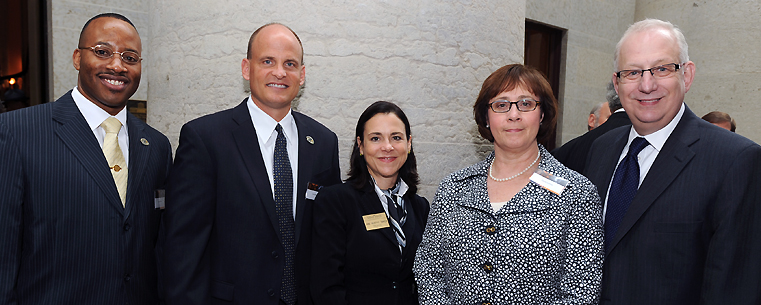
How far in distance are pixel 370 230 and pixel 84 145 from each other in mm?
1126

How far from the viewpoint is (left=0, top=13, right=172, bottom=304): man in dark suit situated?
1.57m

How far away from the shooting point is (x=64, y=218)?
162cm

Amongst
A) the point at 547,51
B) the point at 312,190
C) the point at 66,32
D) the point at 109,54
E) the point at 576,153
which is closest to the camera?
the point at 109,54

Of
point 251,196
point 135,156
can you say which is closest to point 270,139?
point 251,196

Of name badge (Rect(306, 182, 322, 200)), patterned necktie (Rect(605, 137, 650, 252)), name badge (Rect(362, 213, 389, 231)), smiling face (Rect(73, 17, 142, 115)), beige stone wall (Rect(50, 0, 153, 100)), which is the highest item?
beige stone wall (Rect(50, 0, 153, 100))

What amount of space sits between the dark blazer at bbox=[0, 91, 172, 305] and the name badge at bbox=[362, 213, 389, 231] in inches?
34.1

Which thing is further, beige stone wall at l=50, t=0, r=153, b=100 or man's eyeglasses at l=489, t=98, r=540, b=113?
beige stone wall at l=50, t=0, r=153, b=100

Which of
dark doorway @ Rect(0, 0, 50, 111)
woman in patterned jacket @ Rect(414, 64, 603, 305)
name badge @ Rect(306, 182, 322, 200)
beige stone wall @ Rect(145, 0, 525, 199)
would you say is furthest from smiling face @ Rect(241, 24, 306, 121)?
dark doorway @ Rect(0, 0, 50, 111)

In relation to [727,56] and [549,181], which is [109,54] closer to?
[549,181]

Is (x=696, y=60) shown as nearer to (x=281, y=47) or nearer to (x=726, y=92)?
(x=726, y=92)

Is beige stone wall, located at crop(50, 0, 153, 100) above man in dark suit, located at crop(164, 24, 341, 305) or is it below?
above

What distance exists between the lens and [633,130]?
74.5 inches

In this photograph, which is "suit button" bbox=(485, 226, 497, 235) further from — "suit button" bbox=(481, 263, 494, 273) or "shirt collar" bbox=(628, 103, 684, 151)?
"shirt collar" bbox=(628, 103, 684, 151)

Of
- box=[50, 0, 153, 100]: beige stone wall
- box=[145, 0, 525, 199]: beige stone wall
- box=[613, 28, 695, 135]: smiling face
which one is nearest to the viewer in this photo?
box=[613, 28, 695, 135]: smiling face
